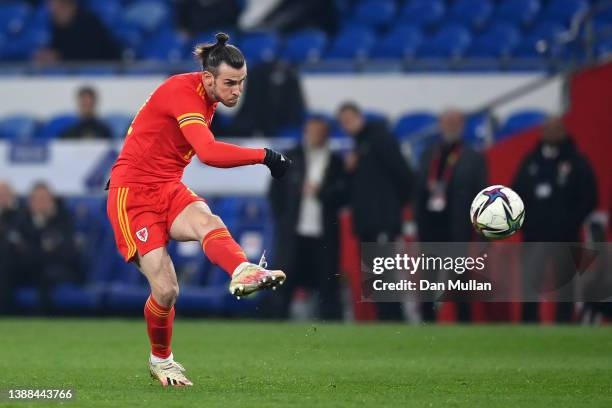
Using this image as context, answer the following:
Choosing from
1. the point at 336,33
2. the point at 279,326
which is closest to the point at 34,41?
→ the point at 336,33

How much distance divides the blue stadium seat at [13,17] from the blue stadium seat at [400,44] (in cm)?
575

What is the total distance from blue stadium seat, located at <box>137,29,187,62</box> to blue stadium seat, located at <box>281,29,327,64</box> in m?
1.52

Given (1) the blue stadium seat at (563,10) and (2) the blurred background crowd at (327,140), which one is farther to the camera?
(1) the blue stadium seat at (563,10)

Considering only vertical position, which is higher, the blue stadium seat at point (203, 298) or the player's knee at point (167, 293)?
the player's knee at point (167, 293)

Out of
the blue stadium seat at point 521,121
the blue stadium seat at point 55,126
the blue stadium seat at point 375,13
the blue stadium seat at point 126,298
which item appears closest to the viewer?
the blue stadium seat at point 126,298

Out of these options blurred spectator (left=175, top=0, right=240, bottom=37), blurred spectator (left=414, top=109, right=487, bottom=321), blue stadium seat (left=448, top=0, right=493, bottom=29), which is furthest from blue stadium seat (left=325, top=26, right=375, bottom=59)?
blurred spectator (left=414, top=109, right=487, bottom=321)

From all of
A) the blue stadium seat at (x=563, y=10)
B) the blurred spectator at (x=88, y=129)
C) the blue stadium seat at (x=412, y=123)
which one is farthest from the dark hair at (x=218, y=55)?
the blue stadium seat at (x=563, y=10)

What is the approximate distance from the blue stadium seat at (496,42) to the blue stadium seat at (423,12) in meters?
0.90

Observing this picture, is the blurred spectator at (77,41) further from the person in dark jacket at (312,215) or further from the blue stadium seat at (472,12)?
the person in dark jacket at (312,215)

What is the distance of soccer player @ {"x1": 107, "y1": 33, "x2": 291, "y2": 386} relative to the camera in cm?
751

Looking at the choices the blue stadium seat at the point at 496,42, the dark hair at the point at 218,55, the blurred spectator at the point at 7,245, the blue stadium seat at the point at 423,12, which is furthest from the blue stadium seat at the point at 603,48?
the dark hair at the point at 218,55

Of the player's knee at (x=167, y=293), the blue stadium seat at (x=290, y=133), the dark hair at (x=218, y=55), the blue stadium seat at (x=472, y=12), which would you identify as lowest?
the player's knee at (x=167, y=293)

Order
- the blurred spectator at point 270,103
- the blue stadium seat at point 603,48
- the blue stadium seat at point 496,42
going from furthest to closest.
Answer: the blue stadium seat at point 496,42
the blurred spectator at point 270,103
the blue stadium seat at point 603,48

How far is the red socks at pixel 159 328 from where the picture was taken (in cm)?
774
